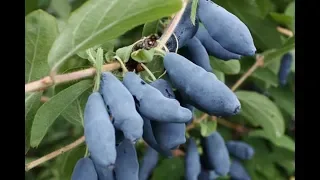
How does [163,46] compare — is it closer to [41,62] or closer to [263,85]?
[41,62]

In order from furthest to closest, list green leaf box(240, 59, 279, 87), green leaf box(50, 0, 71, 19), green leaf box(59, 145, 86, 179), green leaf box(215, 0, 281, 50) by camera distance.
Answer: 1. green leaf box(240, 59, 279, 87)
2. green leaf box(50, 0, 71, 19)
3. green leaf box(215, 0, 281, 50)
4. green leaf box(59, 145, 86, 179)

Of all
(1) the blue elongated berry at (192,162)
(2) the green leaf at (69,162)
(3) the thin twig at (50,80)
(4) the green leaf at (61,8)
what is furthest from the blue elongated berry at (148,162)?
(3) the thin twig at (50,80)

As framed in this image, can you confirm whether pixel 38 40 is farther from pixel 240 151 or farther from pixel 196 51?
pixel 240 151

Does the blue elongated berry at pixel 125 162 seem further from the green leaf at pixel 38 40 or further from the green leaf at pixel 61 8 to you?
the green leaf at pixel 61 8

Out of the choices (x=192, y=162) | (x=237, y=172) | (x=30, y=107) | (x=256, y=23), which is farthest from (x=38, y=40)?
(x=237, y=172)

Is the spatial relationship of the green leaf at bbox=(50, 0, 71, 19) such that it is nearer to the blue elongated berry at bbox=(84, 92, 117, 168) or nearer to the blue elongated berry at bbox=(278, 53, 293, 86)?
the blue elongated berry at bbox=(278, 53, 293, 86)

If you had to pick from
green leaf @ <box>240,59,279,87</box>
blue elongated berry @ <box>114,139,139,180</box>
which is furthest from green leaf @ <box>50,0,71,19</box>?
blue elongated berry @ <box>114,139,139,180</box>
